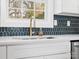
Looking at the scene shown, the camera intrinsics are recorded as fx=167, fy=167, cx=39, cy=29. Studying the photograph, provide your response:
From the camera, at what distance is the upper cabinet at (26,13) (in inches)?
108

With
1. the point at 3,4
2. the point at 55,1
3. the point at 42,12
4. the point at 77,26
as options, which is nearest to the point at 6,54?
the point at 3,4

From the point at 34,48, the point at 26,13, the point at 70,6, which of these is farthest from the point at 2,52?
the point at 70,6

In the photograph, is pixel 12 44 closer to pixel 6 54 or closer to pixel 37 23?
pixel 6 54

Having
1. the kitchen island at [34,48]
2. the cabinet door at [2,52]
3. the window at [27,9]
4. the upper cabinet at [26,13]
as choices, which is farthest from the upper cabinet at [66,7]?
the cabinet door at [2,52]

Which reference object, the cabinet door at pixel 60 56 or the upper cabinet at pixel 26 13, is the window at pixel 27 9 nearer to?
the upper cabinet at pixel 26 13

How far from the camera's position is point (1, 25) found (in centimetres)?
267

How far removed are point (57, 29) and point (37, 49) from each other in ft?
3.78

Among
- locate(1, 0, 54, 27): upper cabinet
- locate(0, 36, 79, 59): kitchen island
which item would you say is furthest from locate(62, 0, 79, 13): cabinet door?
locate(0, 36, 79, 59): kitchen island

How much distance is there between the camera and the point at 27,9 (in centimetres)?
295

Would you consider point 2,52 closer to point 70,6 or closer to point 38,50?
point 38,50

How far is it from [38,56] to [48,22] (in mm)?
1049

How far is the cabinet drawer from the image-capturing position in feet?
6.81

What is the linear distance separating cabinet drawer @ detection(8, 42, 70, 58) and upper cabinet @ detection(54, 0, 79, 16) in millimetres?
786

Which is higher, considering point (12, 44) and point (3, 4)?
point (3, 4)
